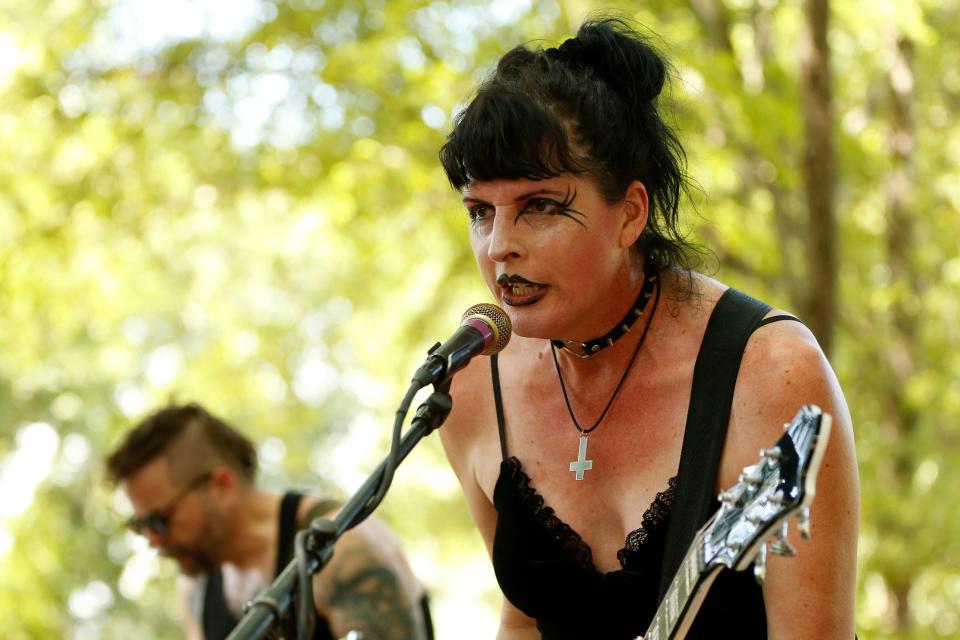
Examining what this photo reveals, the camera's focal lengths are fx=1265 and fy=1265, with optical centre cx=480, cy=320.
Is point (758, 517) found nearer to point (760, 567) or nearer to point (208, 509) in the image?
point (760, 567)

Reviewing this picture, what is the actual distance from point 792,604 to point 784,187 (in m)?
5.62

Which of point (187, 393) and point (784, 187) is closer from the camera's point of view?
point (784, 187)

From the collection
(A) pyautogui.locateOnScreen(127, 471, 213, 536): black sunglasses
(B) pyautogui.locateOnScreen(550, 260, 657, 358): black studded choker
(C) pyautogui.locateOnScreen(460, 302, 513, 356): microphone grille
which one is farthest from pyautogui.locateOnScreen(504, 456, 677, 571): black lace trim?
(A) pyautogui.locateOnScreen(127, 471, 213, 536): black sunglasses

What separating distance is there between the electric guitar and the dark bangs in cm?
82

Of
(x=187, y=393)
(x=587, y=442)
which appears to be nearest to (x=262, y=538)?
(x=587, y=442)

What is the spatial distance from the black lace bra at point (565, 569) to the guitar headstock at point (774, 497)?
575 mm

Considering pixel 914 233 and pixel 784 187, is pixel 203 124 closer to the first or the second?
pixel 784 187

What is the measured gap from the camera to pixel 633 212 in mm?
2658

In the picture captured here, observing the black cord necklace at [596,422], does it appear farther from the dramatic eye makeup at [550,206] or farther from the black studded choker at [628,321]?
the dramatic eye makeup at [550,206]

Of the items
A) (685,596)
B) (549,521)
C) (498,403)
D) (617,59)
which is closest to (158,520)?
(498,403)

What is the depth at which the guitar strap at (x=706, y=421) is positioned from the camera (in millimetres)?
2512

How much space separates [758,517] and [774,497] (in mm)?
55

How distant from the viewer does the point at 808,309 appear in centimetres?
658

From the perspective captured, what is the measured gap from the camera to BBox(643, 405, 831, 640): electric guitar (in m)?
1.76
